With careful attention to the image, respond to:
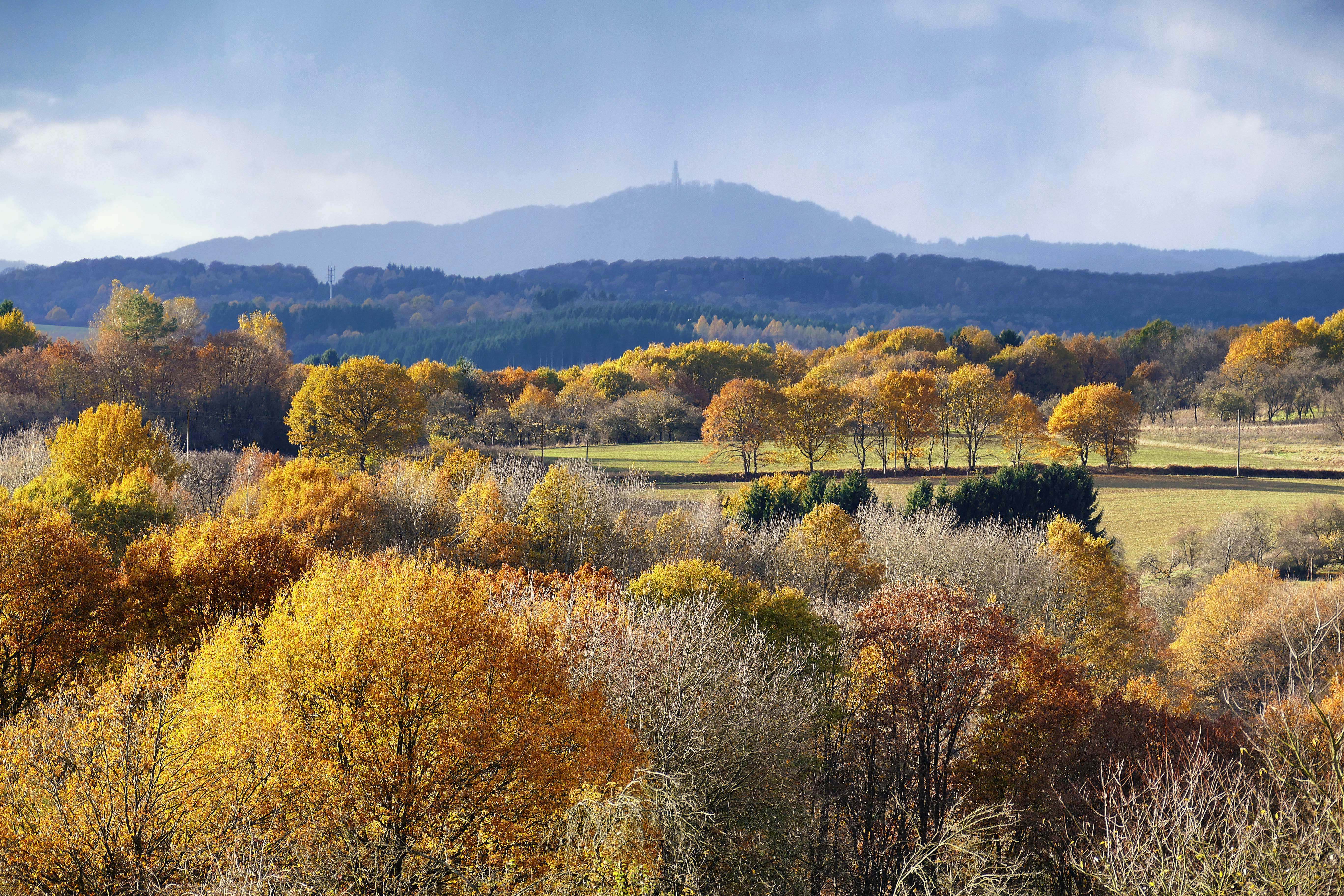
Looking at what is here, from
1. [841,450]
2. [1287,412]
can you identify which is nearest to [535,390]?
[841,450]

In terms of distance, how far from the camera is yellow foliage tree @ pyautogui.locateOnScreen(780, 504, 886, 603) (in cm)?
5275

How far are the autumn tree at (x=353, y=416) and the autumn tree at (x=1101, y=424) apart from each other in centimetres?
6581

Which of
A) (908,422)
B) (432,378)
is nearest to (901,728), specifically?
(908,422)

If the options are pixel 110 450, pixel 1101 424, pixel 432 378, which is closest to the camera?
pixel 110 450

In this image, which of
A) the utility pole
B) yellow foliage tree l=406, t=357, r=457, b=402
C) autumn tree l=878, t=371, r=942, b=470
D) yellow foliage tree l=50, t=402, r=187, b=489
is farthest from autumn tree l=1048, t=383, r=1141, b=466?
yellow foliage tree l=50, t=402, r=187, b=489

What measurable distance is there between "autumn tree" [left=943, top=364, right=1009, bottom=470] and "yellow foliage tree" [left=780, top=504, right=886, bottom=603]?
46.5 m

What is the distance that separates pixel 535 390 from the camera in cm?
13000

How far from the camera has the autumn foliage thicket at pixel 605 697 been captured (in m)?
17.1

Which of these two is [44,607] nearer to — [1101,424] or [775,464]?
[775,464]

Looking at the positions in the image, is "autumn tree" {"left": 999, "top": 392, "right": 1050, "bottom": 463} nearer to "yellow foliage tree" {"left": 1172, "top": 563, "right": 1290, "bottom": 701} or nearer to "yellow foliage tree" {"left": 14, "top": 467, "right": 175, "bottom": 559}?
"yellow foliage tree" {"left": 1172, "top": 563, "right": 1290, "bottom": 701}

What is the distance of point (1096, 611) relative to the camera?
170 ft

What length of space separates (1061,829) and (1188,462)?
261ft

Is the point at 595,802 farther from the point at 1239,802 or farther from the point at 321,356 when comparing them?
the point at 321,356

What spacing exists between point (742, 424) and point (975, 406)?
2571 centimetres
